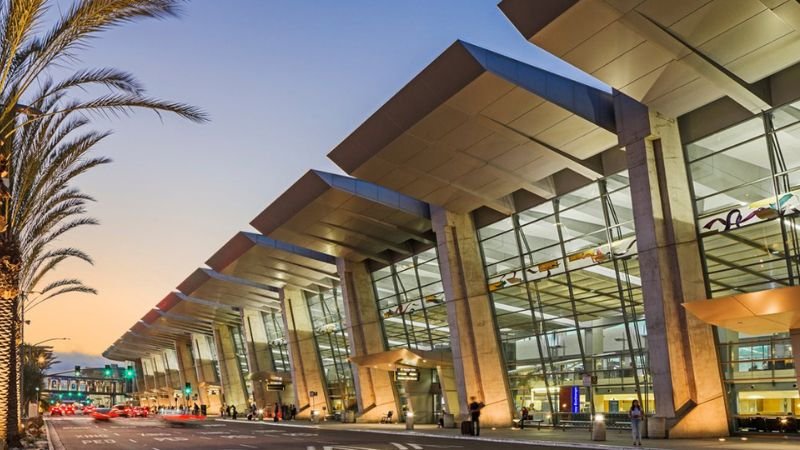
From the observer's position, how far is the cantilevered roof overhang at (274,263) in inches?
1839

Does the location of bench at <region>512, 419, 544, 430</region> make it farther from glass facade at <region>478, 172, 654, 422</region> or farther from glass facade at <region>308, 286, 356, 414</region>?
glass facade at <region>308, 286, 356, 414</region>

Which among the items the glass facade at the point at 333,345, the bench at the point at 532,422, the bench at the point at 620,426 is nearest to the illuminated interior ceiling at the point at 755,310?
the bench at the point at 620,426

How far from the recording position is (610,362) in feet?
101

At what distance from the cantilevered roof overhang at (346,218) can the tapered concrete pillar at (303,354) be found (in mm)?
14282

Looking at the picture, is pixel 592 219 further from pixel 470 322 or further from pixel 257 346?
pixel 257 346

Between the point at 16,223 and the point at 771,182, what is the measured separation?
2279cm

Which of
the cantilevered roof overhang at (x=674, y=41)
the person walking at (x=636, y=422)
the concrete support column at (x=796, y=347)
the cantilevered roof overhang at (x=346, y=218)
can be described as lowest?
the person walking at (x=636, y=422)

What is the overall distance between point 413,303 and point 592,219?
1581 centimetres

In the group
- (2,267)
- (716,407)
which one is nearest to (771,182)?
(716,407)

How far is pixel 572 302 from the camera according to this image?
32.1 m

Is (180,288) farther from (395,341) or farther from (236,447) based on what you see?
(236,447)

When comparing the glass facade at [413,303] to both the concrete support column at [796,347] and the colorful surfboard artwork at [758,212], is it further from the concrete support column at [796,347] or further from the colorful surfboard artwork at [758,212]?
the concrete support column at [796,347]

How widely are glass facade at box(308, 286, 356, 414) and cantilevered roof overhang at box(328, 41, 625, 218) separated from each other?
23.0 m

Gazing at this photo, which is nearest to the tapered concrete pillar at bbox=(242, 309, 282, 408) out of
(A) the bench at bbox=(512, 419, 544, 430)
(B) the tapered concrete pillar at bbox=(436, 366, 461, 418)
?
(B) the tapered concrete pillar at bbox=(436, 366, 461, 418)
